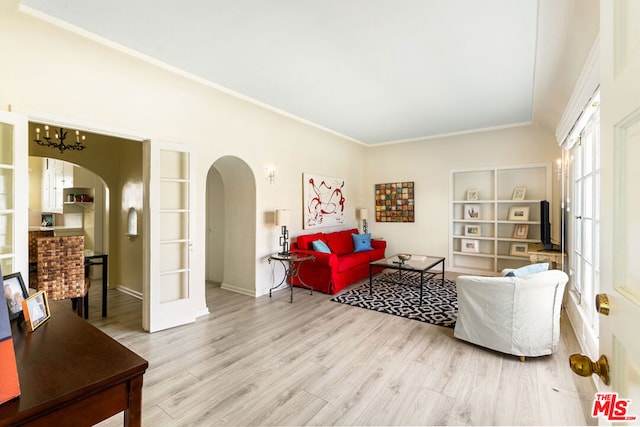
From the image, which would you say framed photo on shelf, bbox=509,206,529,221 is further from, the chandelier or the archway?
the chandelier

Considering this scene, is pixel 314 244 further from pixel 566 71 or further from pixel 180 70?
pixel 566 71

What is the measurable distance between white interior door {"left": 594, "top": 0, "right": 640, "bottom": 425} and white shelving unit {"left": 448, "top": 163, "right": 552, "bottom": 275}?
5.15 metres

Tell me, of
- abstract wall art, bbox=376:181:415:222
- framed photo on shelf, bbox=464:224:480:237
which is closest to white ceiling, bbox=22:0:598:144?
framed photo on shelf, bbox=464:224:480:237

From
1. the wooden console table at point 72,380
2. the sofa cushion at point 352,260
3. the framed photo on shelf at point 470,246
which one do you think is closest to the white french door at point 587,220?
the framed photo on shelf at point 470,246

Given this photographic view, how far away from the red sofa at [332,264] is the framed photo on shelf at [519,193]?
2733mm

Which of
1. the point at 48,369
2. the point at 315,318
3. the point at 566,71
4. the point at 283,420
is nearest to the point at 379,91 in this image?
the point at 566,71

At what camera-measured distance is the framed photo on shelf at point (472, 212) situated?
19.3 ft

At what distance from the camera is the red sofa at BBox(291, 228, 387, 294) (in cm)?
458

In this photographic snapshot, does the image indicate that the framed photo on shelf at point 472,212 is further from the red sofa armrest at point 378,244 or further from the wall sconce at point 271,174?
the wall sconce at point 271,174

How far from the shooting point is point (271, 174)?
4660mm

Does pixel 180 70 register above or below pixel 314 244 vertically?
above

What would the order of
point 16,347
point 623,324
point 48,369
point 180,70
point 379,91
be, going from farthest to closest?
1. point 379,91
2. point 180,70
3. point 16,347
4. point 48,369
5. point 623,324

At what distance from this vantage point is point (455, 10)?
2.27 meters

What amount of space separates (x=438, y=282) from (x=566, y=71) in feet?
11.3
